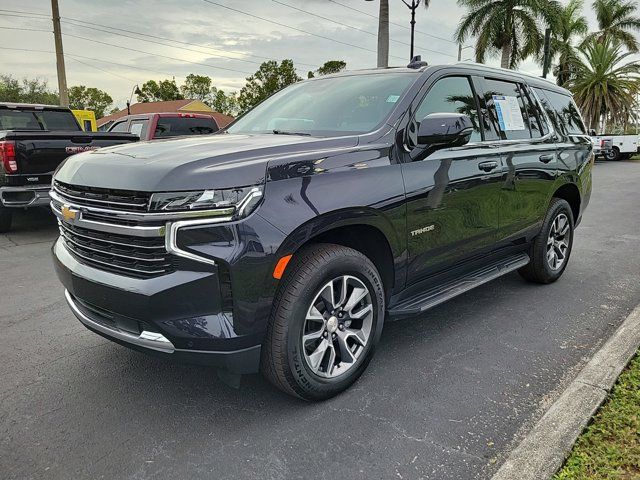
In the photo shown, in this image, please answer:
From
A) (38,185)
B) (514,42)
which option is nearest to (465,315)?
(38,185)

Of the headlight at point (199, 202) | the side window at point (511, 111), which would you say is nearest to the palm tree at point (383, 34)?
the side window at point (511, 111)

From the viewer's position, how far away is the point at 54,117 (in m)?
9.39

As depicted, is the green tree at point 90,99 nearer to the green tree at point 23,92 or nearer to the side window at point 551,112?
the green tree at point 23,92

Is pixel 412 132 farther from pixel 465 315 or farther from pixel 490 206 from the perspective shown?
pixel 465 315

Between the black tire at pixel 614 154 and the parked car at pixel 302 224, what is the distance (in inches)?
1078

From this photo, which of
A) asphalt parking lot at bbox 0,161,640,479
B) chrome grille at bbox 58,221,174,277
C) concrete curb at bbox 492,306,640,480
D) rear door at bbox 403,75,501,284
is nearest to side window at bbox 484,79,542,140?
rear door at bbox 403,75,501,284

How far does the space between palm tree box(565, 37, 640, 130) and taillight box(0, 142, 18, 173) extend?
112 ft

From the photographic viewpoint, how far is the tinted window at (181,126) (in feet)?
34.8

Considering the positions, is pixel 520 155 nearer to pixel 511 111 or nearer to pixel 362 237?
pixel 511 111

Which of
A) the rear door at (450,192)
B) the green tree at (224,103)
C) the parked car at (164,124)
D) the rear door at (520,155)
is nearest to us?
the rear door at (450,192)

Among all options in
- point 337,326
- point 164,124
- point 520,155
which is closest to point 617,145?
point 164,124

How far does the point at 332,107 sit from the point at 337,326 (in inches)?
63.1

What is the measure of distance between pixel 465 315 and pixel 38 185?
580 cm

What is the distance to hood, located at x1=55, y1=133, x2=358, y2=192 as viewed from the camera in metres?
2.34
